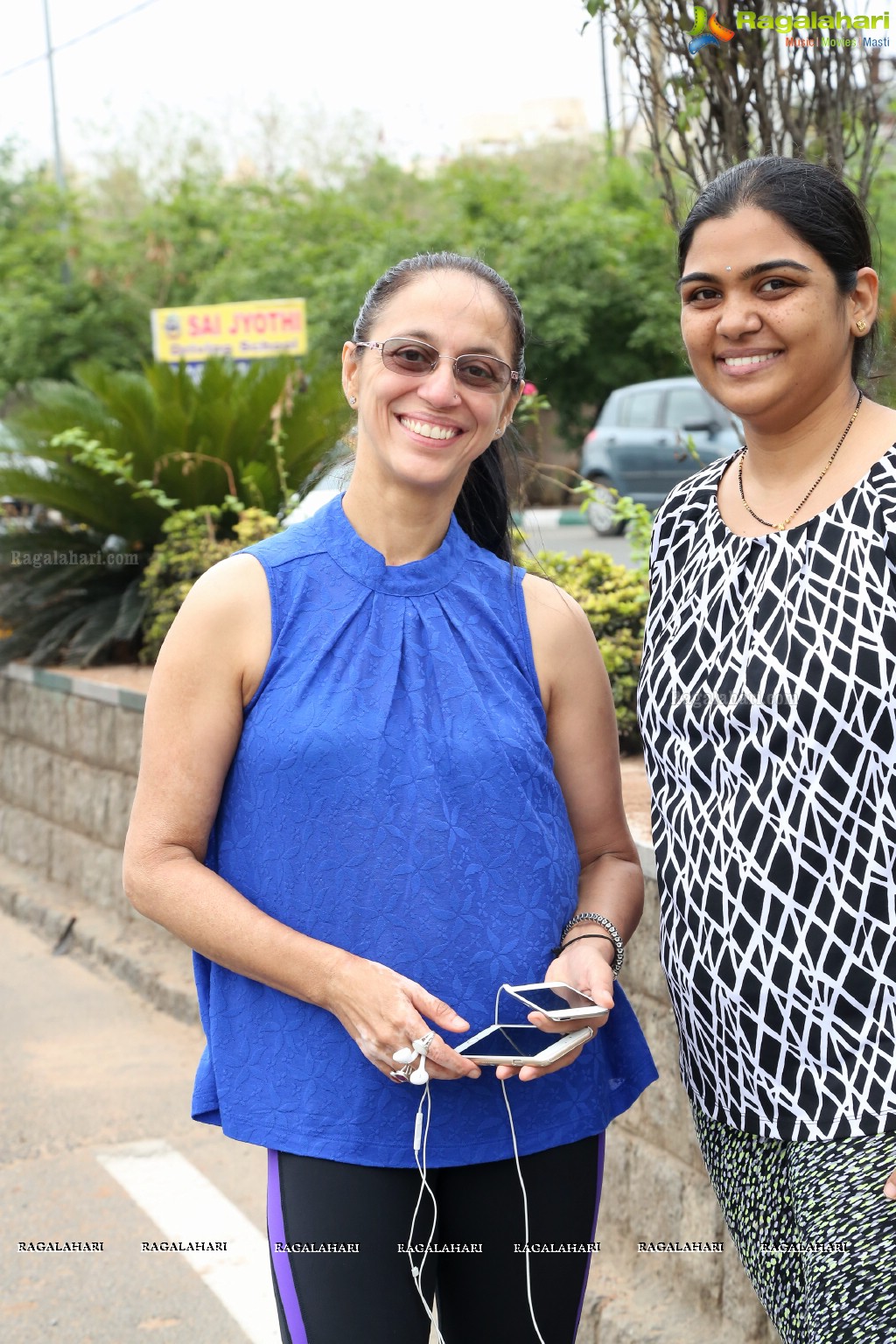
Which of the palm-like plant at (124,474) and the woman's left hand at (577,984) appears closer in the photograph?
the woman's left hand at (577,984)

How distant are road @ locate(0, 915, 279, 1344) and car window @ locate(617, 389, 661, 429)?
1496cm

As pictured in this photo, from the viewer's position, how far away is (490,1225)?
200 cm

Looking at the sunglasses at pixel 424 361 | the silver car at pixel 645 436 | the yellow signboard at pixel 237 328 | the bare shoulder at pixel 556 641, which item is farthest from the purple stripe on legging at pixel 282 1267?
the silver car at pixel 645 436

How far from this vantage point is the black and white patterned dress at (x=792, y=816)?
1743 mm

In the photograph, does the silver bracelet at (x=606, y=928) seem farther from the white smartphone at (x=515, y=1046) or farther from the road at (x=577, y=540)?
the road at (x=577, y=540)

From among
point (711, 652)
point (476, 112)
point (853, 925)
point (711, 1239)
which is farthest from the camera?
point (476, 112)

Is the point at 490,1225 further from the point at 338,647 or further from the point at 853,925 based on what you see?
the point at 338,647

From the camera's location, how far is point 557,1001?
1973 millimetres

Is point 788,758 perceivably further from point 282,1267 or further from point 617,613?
point 617,613

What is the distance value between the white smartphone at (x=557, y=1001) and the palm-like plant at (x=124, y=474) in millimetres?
5574

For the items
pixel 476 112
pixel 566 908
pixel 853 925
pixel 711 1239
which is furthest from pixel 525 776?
pixel 476 112

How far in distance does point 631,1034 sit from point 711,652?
611mm

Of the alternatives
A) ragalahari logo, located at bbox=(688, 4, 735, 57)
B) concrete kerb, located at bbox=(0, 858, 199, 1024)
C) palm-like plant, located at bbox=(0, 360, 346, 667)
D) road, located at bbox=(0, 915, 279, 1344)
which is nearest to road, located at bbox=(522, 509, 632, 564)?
palm-like plant, located at bbox=(0, 360, 346, 667)

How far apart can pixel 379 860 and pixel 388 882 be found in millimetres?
31
